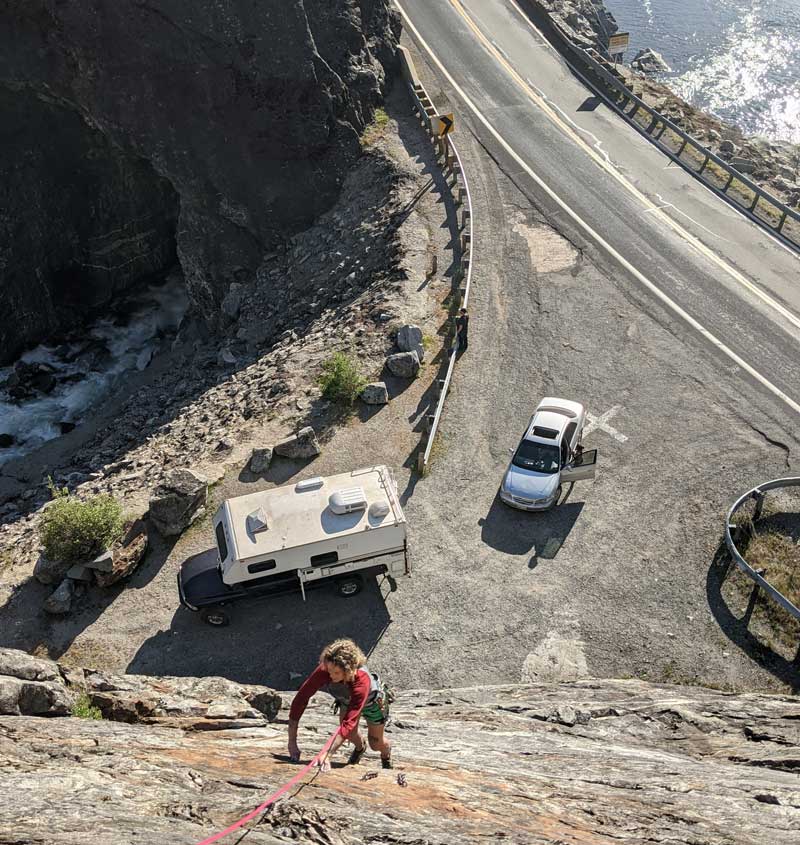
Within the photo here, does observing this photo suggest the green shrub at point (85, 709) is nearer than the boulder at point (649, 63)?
Yes

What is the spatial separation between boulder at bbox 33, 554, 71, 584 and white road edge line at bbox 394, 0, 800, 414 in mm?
22411

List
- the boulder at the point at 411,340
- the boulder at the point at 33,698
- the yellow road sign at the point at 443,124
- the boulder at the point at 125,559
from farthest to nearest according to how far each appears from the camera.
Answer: the yellow road sign at the point at 443,124
the boulder at the point at 411,340
the boulder at the point at 125,559
the boulder at the point at 33,698

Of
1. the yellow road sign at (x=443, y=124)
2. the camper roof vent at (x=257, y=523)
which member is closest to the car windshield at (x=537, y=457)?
the camper roof vent at (x=257, y=523)

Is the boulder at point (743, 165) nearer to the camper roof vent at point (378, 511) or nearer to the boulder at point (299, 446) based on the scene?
the boulder at point (299, 446)

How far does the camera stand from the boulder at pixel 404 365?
Answer: 26.3 metres

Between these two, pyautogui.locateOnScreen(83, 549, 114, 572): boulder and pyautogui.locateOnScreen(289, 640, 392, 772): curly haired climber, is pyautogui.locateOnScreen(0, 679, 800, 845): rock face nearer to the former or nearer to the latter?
pyautogui.locateOnScreen(289, 640, 392, 772): curly haired climber

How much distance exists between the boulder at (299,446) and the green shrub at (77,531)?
207 inches

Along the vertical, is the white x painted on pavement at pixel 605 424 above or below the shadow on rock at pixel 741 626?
above

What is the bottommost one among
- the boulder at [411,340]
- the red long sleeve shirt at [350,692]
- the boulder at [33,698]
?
the boulder at [33,698]

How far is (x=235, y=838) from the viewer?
329 inches

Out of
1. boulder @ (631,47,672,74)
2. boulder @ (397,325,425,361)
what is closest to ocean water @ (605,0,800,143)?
boulder @ (631,47,672,74)

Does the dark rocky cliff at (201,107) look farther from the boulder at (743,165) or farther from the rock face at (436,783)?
the rock face at (436,783)

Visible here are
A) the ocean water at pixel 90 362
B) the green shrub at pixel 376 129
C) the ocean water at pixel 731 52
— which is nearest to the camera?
the ocean water at pixel 90 362

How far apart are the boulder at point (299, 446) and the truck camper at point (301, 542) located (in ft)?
14.5
